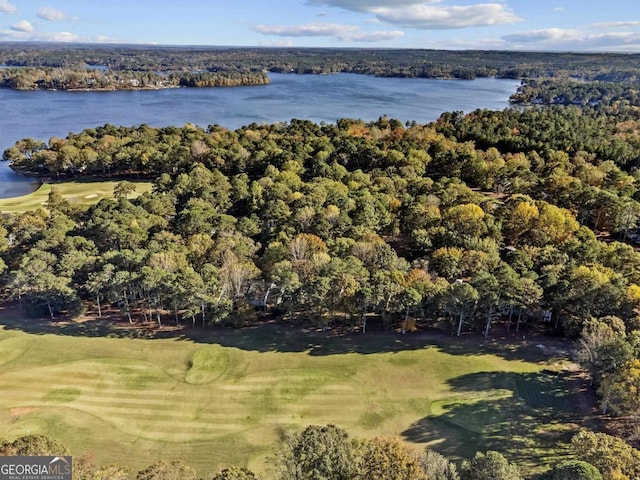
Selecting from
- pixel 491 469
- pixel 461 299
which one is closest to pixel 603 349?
pixel 461 299

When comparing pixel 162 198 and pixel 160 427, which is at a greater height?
pixel 162 198

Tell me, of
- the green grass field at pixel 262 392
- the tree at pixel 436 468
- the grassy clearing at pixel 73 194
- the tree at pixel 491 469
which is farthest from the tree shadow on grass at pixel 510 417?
the grassy clearing at pixel 73 194

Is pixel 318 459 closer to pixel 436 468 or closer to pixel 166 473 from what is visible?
pixel 436 468

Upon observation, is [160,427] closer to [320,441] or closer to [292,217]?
[320,441]

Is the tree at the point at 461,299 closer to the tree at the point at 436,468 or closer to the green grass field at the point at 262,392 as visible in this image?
the green grass field at the point at 262,392

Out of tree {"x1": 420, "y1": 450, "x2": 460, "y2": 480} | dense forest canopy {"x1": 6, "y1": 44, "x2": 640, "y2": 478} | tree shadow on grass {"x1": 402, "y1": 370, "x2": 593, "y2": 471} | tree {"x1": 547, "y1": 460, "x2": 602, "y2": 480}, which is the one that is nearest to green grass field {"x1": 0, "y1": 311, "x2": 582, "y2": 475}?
tree shadow on grass {"x1": 402, "y1": 370, "x2": 593, "y2": 471}

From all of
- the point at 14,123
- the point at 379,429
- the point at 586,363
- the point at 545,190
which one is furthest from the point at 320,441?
the point at 14,123

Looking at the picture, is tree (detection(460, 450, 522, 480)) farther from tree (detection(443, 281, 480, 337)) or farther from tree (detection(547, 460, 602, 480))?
tree (detection(443, 281, 480, 337))
